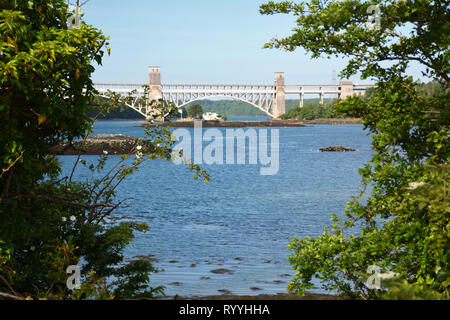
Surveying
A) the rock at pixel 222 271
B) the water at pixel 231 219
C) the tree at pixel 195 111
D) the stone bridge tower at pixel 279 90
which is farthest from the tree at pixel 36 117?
the stone bridge tower at pixel 279 90

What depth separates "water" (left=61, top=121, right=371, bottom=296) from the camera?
13336mm

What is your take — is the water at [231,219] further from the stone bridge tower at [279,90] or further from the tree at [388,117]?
the stone bridge tower at [279,90]

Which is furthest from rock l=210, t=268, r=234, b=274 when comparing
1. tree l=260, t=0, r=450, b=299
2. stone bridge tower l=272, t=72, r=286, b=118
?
stone bridge tower l=272, t=72, r=286, b=118

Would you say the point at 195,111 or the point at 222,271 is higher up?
Answer: the point at 195,111

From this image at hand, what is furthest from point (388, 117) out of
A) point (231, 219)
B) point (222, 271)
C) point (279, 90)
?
point (279, 90)

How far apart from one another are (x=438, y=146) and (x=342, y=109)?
1.69m

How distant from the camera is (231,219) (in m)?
22.7

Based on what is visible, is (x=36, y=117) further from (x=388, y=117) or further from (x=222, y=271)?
(x=222, y=271)

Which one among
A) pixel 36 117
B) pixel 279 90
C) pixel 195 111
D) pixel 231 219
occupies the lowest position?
pixel 231 219

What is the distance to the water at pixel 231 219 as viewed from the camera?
1334 centimetres

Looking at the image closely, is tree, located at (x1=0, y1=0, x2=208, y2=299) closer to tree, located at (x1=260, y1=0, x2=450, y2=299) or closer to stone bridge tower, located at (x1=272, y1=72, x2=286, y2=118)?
tree, located at (x1=260, y1=0, x2=450, y2=299)

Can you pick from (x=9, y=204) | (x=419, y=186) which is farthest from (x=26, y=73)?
(x=419, y=186)

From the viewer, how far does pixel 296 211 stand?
24.4 m

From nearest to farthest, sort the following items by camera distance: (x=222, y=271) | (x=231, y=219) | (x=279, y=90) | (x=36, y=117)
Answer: (x=36, y=117)
(x=222, y=271)
(x=231, y=219)
(x=279, y=90)
